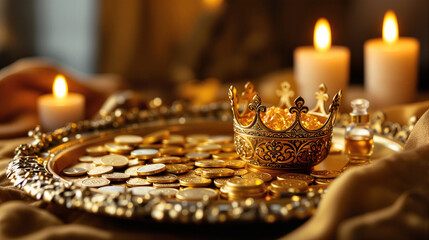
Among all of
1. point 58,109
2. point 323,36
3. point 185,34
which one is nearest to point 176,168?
point 58,109

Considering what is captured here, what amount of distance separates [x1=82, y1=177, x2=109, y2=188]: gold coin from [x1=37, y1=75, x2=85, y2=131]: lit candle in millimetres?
414

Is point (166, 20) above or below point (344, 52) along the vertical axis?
above

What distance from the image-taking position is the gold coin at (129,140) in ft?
2.65

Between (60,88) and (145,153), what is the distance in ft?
1.36

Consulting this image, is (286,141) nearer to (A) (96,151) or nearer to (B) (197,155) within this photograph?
(B) (197,155)

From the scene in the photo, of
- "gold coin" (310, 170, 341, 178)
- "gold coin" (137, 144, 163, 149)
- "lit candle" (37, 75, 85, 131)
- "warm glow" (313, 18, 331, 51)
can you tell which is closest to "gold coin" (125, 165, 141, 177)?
"gold coin" (137, 144, 163, 149)

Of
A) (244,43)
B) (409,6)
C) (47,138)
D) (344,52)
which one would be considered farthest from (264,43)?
(47,138)

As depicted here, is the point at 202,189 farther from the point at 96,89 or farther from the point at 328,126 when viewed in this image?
the point at 96,89

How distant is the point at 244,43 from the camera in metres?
2.00

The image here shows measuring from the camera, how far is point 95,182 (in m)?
0.64

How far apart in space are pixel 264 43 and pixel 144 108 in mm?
983

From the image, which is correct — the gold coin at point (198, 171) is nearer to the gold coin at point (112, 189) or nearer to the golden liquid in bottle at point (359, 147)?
the gold coin at point (112, 189)

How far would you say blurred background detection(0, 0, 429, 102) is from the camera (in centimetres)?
184

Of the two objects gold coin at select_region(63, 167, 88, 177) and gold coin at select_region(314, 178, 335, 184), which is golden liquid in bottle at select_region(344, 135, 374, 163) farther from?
gold coin at select_region(63, 167, 88, 177)
